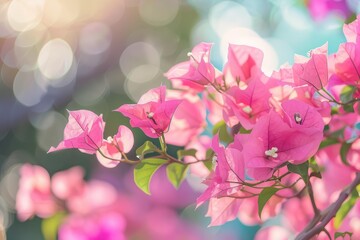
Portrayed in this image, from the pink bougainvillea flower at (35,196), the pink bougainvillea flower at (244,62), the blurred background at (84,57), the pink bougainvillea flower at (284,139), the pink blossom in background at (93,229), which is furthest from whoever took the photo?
the blurred background at (84,57)

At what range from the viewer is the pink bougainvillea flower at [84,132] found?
0.65 m

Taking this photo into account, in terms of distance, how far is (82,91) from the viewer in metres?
2.56

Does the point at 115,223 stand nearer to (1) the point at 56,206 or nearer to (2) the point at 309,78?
(1) the point at 56,206

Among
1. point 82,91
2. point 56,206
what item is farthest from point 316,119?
point 82,91

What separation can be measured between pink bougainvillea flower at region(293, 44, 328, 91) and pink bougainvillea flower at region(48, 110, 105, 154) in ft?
0.65

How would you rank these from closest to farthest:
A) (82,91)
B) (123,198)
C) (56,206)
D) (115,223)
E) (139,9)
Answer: (115,223), (56,206), (123,198), (82,91), (139,9)

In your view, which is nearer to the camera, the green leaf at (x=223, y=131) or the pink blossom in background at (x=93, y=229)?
the green leaf at (x=223, y=131)

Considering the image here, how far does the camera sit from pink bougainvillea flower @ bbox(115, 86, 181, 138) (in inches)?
25.2

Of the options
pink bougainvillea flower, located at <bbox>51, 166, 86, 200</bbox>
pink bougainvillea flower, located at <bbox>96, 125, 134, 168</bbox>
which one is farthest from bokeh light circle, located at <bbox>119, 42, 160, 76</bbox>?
pink bougainvillea flower, located at <bbox>96, 125, 134, 168</bbox>

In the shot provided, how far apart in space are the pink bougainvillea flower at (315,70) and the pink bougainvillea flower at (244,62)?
0.09 m

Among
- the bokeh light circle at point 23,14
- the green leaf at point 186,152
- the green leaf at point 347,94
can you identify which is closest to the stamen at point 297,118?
the green leaf at point 347,94

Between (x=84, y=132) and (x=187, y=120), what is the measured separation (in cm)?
23

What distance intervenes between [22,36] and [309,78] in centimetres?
239

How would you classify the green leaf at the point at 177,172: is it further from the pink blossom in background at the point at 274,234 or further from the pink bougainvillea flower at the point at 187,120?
the pink blossom in background at the point at 274,234
